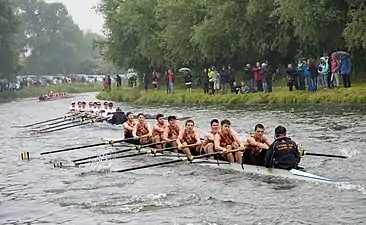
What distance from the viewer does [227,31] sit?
162 feet

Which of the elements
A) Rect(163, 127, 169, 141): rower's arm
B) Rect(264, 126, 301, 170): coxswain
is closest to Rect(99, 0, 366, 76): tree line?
A: Rect(163, 127, 169, 141): rower's arm

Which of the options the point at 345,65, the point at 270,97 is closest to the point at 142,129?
the point at 345,65

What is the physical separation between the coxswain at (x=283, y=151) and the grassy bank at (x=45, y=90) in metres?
73.2

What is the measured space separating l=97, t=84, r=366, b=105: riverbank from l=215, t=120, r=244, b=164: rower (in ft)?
54.6

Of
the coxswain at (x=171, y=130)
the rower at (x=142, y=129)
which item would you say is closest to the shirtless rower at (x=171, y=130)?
the coxswain at (x=171, y=130)

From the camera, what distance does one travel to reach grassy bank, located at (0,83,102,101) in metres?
90.7

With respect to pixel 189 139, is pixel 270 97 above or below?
above

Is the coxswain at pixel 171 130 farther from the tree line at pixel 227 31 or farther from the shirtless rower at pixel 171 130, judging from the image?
the tree line at pixel 227 31

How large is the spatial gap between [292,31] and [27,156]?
86.4 feet

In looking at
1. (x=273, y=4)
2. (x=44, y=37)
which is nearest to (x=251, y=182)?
(x=273, y=4)

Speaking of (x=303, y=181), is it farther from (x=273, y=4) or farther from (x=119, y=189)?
(x=273, y=4)

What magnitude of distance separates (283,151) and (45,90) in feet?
272

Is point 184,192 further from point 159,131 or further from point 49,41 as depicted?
point 49,41

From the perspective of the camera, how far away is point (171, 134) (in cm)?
2264
